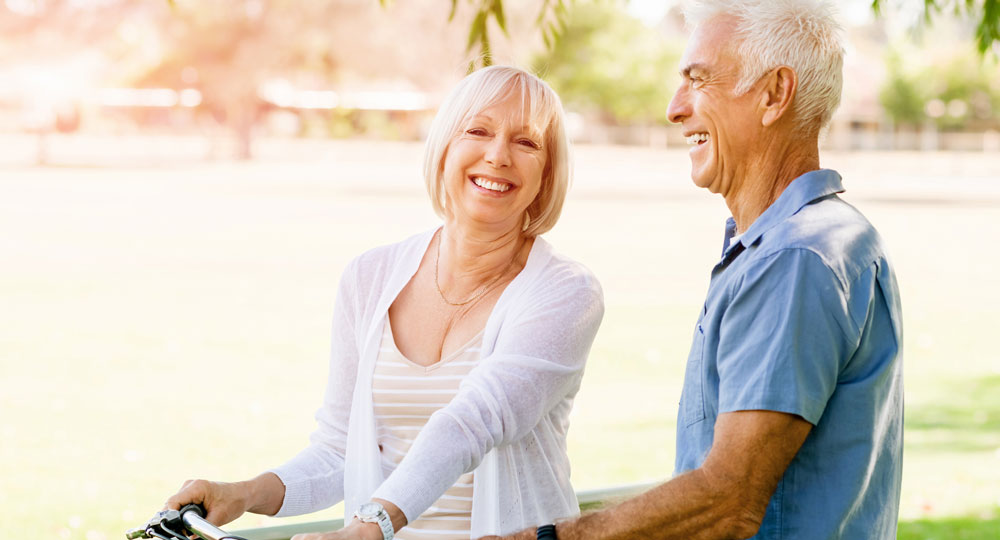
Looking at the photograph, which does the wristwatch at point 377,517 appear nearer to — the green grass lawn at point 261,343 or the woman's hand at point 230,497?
the woman's hand at point 230,497

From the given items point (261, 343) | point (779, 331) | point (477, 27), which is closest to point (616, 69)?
point (261, 343)

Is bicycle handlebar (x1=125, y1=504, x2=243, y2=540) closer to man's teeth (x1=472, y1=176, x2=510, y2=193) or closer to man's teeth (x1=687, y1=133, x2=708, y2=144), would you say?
man's teeth (x1=472, y1=176, x2=510, y2=193)

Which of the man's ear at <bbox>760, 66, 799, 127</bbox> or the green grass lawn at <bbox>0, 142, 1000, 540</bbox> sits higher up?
the man's ear at <bbox>760, 66, 799, 127</bbox>

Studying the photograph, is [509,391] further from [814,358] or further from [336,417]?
[814,358]

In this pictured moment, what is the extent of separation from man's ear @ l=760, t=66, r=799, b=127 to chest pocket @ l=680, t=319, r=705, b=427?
387 mm

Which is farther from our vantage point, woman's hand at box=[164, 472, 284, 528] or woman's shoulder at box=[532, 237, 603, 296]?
woman's shoulder at box=[532, 237, 603, 296]

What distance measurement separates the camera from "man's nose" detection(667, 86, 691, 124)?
2246mm

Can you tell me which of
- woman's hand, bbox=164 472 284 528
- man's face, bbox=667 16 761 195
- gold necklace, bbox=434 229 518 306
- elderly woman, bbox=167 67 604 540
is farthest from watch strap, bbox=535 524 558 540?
gold necklace, bbox=434 229 518 306

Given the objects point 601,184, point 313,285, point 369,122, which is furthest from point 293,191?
point 369,122

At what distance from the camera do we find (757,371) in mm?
1887

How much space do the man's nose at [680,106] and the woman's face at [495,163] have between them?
19.7 inches

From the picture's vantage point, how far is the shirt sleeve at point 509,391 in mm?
2258

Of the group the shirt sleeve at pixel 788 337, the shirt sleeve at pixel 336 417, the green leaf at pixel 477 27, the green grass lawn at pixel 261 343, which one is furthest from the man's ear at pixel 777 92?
the green grass lawn at pixel 261 343

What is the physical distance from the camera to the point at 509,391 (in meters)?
2.43
